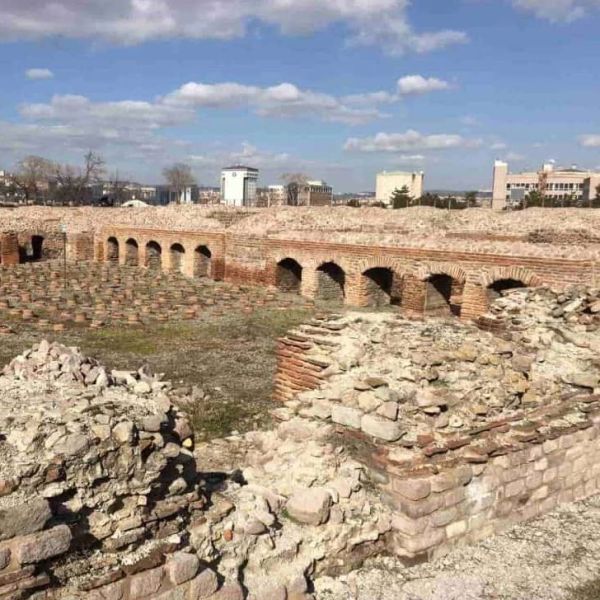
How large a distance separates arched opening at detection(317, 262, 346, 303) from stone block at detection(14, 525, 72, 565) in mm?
15146

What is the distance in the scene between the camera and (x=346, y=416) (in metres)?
4.76

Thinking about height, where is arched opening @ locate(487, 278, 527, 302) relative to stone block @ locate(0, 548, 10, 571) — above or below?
above

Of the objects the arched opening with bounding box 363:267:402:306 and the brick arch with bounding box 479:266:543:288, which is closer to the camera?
the brick arch with bounding box 479:266:543:288

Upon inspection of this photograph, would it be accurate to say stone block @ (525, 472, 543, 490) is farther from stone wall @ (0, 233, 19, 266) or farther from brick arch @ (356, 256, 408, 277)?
stone wall @ (0, 233, 19, 266)

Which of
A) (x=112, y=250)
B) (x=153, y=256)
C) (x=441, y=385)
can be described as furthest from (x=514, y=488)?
(x=112, y=250)

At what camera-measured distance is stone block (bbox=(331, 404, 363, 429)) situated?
4.68m

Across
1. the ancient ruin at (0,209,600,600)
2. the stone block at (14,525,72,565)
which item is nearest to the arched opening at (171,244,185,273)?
the ancient ruin at (0,209,600,600)

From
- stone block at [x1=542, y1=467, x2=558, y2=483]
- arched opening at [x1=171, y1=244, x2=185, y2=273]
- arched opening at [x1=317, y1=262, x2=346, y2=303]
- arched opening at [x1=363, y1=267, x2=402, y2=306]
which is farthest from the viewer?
arched opening at [x1=171, y1=244, x2=185, y2=273]

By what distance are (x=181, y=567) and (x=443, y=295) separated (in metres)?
13.5

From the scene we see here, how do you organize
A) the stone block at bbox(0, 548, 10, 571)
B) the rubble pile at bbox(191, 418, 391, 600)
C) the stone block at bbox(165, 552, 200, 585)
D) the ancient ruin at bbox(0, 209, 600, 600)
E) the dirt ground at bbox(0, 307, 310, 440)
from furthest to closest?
the dirt ground at bbox(0, 307, 310, 440) → the rubble pile at bbox(191, 418, 391, 600) → the stone block at bbox(165, 552, 200, 585) → the ancient ruin at bbox(0, 209, 600, 600) → the stone block at bbox(0, 548, 10, 571)

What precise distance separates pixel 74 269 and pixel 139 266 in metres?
3.37

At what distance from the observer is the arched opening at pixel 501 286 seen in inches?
528

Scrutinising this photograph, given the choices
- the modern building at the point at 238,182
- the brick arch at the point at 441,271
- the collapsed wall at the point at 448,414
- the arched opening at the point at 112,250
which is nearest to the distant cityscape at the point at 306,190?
the modern building at the point at 238,182

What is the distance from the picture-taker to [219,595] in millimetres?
3402
